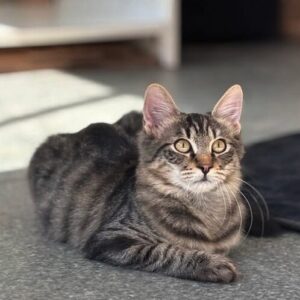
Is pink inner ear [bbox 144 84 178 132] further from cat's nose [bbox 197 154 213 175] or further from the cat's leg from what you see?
the cat's leg

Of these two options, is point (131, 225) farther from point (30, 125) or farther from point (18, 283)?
point (30, 125)

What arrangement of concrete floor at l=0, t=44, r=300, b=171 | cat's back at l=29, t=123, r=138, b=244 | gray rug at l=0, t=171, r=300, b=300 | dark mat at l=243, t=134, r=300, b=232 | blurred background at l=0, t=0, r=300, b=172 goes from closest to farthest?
1. gray rug at l=0, t=171, r=300, b=300
2. cat's back at l=29, t=123, r=138, b=244
3. dark mat at l=243, t=134, r=300, b=232
4. concrete floor at l=0, t=44, r=300, b=171
5. blurred background at l=0, t=0, r=300, b=172

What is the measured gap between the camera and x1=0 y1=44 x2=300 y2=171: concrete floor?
2.93m

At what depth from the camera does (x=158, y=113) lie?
1637 mm

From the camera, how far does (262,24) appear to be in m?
5.50

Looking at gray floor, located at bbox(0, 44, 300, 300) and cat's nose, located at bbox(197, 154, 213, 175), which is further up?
cat's nose, located at bbox(197, 154, 213, 175)

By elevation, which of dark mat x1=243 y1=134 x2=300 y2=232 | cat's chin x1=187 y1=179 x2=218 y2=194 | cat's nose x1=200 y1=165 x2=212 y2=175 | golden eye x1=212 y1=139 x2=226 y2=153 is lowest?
dark mat x1=243 y1=134 x2=300 y2=232

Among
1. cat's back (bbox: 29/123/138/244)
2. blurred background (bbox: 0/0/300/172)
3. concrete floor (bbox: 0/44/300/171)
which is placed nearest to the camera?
cat's back (bbox: 29/123/138/244)

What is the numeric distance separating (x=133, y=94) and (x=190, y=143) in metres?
2.01

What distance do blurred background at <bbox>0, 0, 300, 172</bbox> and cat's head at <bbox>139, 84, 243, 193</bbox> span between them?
3.27ft

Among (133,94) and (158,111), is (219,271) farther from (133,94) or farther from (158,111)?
(133,94)

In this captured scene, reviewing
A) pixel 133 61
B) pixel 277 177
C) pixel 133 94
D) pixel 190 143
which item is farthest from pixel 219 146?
pixel 133 61

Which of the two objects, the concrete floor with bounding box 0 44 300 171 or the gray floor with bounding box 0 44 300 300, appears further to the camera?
the concrete floor with bounding box 0 44 300 171

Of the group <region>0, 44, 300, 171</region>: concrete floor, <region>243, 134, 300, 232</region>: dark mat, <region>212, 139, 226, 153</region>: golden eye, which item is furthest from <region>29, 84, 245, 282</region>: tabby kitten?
<region>0, 44, 300, 171</region>: concrete floor
